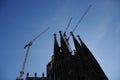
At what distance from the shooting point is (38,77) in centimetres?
3519

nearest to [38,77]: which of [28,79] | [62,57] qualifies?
[28,79]

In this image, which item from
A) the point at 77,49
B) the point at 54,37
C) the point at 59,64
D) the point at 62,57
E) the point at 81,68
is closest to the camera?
the point at 81,68

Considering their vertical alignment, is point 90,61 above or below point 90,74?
above

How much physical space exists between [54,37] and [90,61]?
1747 cm

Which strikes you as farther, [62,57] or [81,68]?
[62,57]

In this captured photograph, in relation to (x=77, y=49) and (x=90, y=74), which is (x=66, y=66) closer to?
(x=90, y=74)

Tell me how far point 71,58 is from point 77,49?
564 cm

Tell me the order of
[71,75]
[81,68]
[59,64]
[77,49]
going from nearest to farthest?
1. [71,75]
2. [81,68]
3. [59,64]
4. [77,49]

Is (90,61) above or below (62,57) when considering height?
below

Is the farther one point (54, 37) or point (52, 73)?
point (54, 37)

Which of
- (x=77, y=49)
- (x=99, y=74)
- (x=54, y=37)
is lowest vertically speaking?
(x=99, y=74)

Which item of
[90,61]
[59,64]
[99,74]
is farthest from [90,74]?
[59,64]

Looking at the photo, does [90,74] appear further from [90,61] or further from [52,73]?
[52,73]

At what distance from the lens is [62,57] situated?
1372 inches
